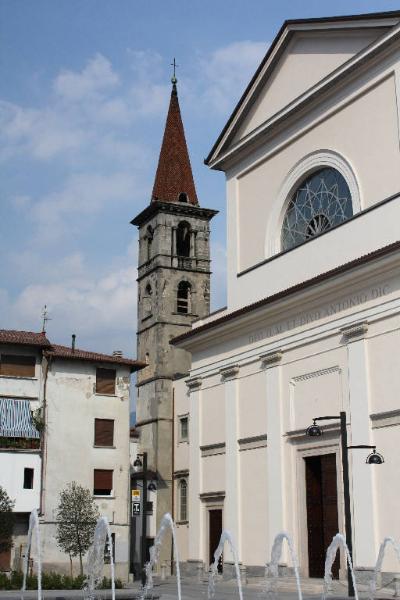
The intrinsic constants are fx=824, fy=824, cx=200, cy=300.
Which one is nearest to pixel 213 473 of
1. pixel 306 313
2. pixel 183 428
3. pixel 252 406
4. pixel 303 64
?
pixel 252 406

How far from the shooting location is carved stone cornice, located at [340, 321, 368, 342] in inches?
774

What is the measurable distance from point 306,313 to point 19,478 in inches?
556

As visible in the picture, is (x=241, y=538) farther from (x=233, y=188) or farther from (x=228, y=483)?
(x=233, y=188)

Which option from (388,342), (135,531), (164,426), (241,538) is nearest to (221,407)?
(241,538)

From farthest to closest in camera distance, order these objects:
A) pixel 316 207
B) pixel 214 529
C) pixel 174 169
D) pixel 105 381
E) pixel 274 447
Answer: pixel 174 169 < pixel 105 381 < pixel 214 529 < pixel 316 207 < pixel 274 447

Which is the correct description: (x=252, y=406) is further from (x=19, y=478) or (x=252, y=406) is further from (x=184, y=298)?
(x=184, y=298)

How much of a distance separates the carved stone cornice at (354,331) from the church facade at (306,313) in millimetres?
36

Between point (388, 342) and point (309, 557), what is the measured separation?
19.7ft

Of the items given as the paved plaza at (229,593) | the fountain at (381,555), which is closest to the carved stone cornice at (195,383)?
the paved plaza at (229,593)

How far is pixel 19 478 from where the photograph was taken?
30.3 m

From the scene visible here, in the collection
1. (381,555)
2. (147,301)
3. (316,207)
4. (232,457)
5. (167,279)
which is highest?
(167,279)

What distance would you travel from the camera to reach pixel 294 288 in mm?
21625

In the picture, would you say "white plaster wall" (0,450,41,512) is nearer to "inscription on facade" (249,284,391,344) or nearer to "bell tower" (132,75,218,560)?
"bell tower" (132,75,218,560)

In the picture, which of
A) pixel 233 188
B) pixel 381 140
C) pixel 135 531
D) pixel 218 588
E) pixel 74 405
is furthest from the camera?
pixel 135 531
